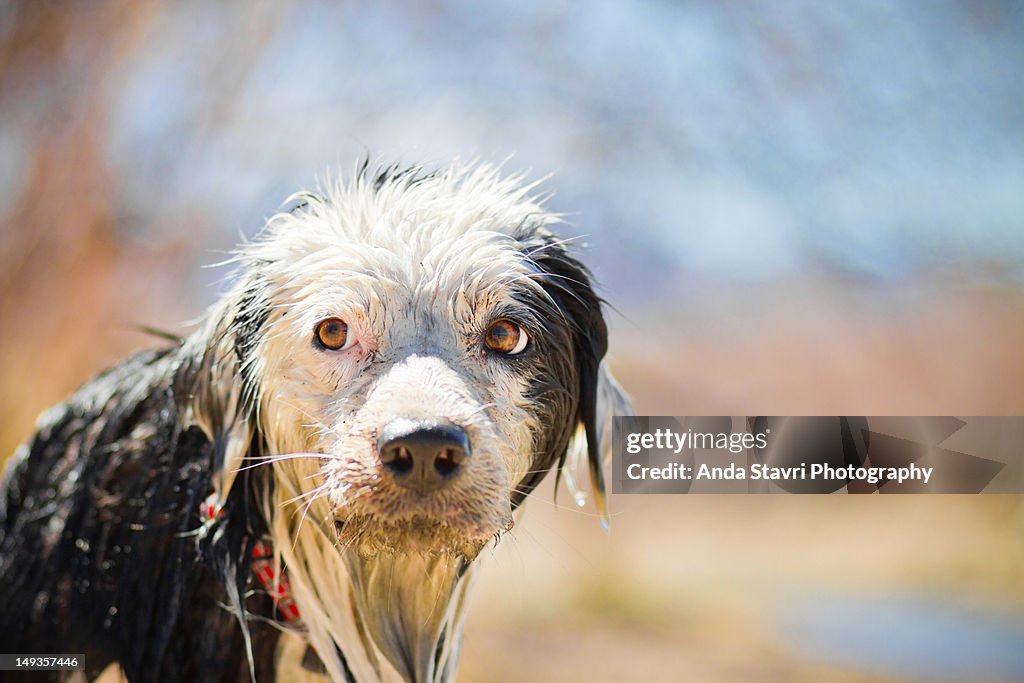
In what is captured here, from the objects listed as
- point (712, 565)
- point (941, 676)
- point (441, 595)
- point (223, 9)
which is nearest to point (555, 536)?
point (712, 565)

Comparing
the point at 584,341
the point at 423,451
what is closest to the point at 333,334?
the point at 423,451

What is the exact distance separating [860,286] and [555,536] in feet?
3.18

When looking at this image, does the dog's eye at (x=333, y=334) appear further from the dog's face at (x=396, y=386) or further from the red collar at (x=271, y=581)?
the red collar at (x=271, y=581)

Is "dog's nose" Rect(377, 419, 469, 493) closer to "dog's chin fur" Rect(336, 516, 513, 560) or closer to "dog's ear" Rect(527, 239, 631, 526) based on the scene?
"dog's chin fur" Rect(336, 516, 513, 560)

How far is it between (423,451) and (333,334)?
27cm

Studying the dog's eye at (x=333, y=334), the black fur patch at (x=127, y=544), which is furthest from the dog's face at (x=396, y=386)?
the black fur patch at (x=127, y=544)

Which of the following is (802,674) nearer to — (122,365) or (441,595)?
(441,595)

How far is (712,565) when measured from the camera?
84.0 inches

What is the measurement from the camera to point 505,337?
1.18 meters

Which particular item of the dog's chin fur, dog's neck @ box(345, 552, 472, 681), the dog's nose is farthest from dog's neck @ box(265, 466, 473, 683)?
the dog's nose

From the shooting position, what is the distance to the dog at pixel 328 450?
1.07 m

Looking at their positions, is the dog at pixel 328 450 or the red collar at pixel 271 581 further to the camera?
the red collar at pixel 271 581

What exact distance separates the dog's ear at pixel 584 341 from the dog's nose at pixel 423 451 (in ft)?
1.12

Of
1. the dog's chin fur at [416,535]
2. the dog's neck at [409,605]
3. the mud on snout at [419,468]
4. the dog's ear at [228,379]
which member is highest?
the dog's ear at [228,379]
